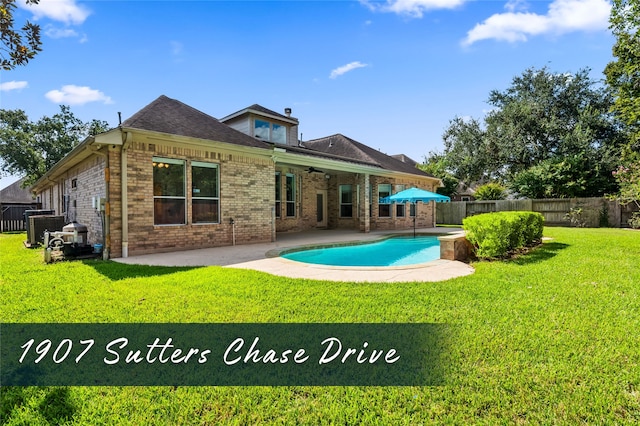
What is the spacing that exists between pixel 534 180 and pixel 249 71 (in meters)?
21.1

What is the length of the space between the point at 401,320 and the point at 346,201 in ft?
49.7

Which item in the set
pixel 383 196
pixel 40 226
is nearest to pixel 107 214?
pixel 40 226

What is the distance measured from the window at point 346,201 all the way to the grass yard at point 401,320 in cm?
1167

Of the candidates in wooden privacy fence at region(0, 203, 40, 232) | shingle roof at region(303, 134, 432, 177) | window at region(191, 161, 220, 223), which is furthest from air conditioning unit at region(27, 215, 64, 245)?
shingle roof at region(303, 134, 432, 177)

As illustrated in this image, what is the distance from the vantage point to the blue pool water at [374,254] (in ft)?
30.1

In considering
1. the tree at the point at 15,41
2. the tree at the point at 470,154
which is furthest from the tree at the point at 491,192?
the tree at the point at 15,41

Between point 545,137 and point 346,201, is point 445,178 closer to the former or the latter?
point 545,137

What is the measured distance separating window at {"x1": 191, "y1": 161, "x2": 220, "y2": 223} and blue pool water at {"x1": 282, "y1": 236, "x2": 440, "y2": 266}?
114 inches

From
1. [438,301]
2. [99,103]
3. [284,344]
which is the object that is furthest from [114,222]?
[99,103]

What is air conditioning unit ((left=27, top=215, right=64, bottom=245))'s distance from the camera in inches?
413

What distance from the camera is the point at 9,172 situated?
26.8 meters

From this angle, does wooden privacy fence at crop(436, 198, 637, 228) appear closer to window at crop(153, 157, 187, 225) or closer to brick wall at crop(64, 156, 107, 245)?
window at crop(153, 157, 187, 225)

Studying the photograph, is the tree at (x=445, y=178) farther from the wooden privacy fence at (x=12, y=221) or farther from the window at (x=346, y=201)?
the wooden privacy fence at (x=12, y=221)

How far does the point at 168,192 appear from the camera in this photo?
930 centimetres
